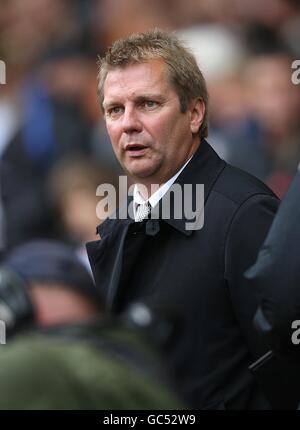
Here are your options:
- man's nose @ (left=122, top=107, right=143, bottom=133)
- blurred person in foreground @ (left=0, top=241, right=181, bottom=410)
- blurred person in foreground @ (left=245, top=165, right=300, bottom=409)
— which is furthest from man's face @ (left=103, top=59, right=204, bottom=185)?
blurred person in foreground @ (left=0, top=241, right=181, bottom=410)

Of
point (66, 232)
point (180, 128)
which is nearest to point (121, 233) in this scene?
point (180, 128)

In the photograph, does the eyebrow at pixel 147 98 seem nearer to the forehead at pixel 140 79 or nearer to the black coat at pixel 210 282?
the forehead at pixel 140 79

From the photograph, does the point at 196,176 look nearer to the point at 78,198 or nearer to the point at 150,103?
the point at 150,103

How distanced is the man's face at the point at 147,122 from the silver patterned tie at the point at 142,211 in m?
0.07

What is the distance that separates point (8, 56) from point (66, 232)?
2337mm

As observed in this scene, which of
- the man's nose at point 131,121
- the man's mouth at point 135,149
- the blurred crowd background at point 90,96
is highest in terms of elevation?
the blurred crowd background at point 90,96

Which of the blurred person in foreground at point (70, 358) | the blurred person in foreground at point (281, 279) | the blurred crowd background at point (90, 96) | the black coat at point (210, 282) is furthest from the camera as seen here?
the blurred crowd background at point (90, 96)

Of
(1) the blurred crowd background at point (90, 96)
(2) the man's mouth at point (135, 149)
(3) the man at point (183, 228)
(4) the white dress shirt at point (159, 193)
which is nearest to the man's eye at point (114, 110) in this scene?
(3) the man at point (183, 228)

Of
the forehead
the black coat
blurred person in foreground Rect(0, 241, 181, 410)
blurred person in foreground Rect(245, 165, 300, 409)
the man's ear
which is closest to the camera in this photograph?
blurred person in foreground Rect(0, 241, 181, 410)

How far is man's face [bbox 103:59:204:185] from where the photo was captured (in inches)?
128

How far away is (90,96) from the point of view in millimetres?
6863

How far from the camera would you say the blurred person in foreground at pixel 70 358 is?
1.30 meters

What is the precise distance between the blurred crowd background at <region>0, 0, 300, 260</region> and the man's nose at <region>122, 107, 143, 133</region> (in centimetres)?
187

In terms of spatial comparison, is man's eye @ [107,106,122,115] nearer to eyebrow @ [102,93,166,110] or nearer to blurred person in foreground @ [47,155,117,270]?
eyebrow @ [102,93,166,110]
